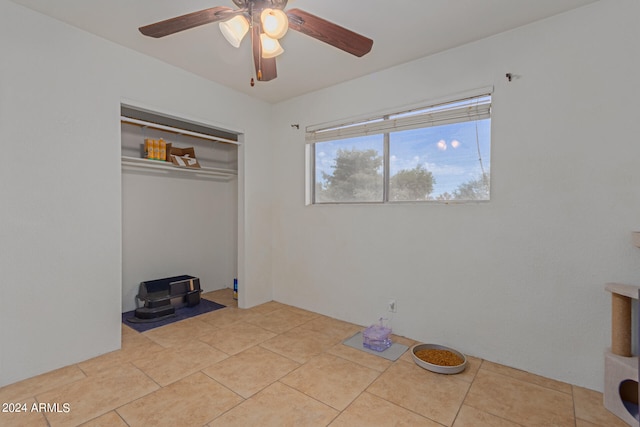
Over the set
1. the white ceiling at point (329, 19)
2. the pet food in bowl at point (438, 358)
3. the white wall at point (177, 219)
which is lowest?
the pet food in bowl at point (438, 358)

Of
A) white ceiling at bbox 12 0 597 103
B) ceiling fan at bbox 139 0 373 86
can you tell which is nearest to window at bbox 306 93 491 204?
white ceiling at bbox 12 0 597 103

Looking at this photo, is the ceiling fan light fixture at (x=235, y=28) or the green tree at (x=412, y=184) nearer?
the ceiling fan light fixture at (x=235, y=28)

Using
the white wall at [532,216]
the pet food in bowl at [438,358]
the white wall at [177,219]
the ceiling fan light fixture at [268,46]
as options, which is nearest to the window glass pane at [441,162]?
the white wall at [532,216]

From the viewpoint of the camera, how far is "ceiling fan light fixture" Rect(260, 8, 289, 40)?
1484mm

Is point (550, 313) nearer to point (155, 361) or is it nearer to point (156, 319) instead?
point (155, 361)

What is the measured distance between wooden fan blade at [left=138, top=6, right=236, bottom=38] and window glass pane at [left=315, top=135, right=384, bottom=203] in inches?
73.2

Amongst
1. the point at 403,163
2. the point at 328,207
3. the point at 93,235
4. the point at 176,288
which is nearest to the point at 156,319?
the point at 176,288

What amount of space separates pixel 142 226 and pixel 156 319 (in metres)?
1.11

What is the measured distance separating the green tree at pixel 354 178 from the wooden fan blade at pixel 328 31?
4.90 feet

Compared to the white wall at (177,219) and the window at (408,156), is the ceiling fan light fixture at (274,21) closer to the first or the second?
the window at (408,156)

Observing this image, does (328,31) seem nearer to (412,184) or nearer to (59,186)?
(412,184)

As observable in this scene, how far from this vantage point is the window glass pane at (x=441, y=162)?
249 cm

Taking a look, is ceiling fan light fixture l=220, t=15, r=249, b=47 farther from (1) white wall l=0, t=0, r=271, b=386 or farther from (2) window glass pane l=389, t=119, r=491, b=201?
(2) window glass pane l=389, t=119, r=491, b=201

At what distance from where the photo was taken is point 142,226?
3.60 meters
